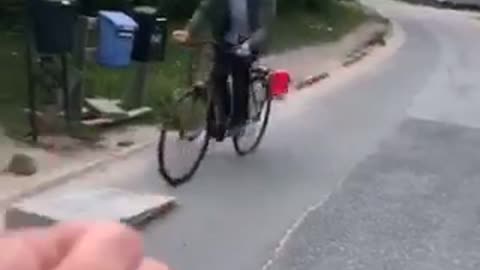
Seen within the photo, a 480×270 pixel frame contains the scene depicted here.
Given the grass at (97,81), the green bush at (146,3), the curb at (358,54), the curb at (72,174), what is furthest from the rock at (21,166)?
the curb at (358,54)

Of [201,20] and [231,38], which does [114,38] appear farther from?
[231,38]

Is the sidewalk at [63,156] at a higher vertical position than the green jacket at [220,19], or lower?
lower

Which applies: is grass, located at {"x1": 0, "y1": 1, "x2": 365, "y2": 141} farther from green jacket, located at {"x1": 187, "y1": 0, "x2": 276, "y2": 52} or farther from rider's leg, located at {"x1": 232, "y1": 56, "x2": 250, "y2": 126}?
green jacket, located at {"x1": 187, "y1": 0, "x2": 276, "y2": 52}

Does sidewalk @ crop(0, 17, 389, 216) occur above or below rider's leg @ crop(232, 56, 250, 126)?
below

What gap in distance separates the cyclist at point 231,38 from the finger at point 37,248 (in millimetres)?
8203

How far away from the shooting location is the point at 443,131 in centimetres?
1329

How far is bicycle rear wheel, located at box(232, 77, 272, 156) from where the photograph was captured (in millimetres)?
10128

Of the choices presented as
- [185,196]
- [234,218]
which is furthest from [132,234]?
[185,196]

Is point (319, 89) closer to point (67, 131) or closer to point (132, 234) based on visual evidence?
point (67, 131)

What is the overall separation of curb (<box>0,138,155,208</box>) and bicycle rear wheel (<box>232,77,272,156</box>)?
2.72 feet

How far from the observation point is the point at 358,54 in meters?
22.6

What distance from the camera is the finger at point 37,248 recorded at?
1.13m

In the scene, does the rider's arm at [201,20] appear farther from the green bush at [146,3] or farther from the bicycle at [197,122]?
the green bush at [146,3]

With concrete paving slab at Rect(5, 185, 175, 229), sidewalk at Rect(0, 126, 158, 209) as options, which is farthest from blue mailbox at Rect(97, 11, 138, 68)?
concrete paving slab at Rect(5, 185, 175, 229)
